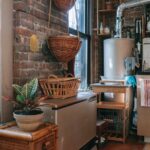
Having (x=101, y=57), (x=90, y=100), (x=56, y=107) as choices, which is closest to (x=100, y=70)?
(x=101, y=57)

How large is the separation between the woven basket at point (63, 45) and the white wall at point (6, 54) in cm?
52

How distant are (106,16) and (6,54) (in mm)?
2994

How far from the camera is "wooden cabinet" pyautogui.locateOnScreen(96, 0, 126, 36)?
4.48m

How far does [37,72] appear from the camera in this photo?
2420mm

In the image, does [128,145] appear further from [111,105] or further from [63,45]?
[63,45]

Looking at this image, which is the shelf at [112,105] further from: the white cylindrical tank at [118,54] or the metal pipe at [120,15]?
the metal pipe at [120,15]

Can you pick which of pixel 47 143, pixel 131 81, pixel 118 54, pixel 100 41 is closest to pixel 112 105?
pixel 131 81

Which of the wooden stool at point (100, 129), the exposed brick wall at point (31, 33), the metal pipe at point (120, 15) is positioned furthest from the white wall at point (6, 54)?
the metal pipe at point (120, 15)

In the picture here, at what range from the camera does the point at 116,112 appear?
12.8ft

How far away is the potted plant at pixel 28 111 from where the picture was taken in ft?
5.68

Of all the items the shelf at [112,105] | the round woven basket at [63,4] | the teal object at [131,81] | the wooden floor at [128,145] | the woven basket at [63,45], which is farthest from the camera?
the teal object at [131,81]

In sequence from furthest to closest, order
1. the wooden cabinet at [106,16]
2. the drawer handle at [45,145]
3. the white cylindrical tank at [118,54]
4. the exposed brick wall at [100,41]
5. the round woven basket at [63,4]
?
the wooden cabinet at [106,16], the exposed brick wall at [100,41], the white cylindrical tank at [118,54], the round woven basket at [63,4], the drawer handle at [45,145]

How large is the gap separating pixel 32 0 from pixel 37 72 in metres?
0.66

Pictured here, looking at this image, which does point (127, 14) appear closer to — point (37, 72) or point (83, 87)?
point (83, 87)
